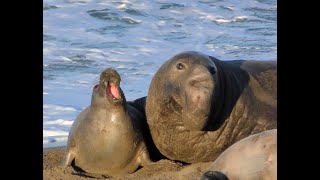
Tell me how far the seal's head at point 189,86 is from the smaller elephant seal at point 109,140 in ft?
0.96

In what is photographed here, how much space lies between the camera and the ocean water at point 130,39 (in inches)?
376

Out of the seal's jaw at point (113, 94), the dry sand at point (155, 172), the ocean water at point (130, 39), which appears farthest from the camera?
the ocean water at point (130, 39)

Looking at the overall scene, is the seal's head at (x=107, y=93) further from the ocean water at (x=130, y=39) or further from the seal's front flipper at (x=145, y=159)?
the ocean water at (x=130, y=39)

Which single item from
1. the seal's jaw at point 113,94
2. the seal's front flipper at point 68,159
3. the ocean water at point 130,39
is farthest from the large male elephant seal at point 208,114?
the ocean water at point 130,39

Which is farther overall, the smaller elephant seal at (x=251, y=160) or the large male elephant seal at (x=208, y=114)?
the large male elephant seal at (x=208, y=114)

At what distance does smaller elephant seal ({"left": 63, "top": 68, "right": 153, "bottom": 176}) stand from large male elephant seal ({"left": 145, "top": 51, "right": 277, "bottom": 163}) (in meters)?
0.20

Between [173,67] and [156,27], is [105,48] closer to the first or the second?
[156,27]

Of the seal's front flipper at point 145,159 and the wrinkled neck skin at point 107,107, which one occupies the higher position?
the wrinkled neck skin at point 107,107

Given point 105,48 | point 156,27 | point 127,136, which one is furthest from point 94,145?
point 156,27

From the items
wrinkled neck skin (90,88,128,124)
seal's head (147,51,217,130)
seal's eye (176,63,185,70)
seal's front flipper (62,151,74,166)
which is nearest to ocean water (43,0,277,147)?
seal's front flipper (62,151,74,166)

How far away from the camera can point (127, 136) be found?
5.99 meters
